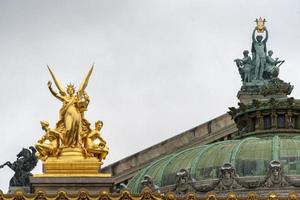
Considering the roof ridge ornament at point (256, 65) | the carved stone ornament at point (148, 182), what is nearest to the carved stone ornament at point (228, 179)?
the carved stone ornament at point (148, 182)

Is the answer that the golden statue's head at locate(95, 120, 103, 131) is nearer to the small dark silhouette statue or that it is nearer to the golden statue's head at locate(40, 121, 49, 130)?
the golden statue's head at locate(40, 121, 49, 130)

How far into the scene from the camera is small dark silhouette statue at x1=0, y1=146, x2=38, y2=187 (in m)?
128

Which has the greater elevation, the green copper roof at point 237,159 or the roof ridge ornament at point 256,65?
the roof ridge ornament at point 256,65

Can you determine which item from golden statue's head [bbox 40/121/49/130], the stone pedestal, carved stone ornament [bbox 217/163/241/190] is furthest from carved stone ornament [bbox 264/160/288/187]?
golden statue's head [bbox 40/121/49/130]

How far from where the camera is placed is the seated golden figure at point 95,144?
363ft

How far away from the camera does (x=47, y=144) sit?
4370 inches

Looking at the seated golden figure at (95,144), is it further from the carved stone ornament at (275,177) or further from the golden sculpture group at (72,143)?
the carved stone ornament at (275,177)

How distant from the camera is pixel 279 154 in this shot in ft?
416

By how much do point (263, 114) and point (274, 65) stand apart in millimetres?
30457

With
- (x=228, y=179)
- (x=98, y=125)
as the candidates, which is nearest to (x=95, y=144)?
(x=98, y=125)

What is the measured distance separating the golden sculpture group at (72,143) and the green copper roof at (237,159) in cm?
→ 1462

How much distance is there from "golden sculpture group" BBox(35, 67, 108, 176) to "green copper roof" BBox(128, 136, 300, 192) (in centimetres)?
1462

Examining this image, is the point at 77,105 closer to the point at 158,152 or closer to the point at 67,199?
the point at 67,199

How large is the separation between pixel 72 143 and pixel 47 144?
1058mm
